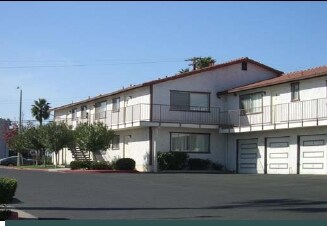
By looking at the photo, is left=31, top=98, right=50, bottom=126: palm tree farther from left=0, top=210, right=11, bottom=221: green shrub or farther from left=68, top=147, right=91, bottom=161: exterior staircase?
left=0, top=210, right=11, bottom=221: green shrub

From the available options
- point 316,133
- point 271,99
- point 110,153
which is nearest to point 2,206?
point 316,133

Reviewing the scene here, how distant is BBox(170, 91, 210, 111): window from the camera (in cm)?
3575

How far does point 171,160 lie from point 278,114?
7386mm

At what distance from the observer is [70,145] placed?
41781mm

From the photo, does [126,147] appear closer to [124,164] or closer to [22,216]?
[124,164]

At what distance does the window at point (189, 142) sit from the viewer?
35.8 m

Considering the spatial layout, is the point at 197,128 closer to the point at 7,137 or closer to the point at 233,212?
the point at 233,212

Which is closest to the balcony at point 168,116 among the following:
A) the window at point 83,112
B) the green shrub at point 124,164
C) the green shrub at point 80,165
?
the green shrub at point 124,164

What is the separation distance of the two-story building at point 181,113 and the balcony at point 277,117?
3.68 ft

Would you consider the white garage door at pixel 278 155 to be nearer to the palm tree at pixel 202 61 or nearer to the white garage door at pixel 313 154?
the white garage door at pixel 313 154

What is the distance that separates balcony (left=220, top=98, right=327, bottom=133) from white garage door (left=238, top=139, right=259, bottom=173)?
1336 millimetres

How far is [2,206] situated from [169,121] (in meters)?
21.5

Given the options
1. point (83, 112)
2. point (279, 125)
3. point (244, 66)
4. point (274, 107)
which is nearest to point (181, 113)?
point (244, 66)

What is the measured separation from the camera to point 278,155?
32156mm
